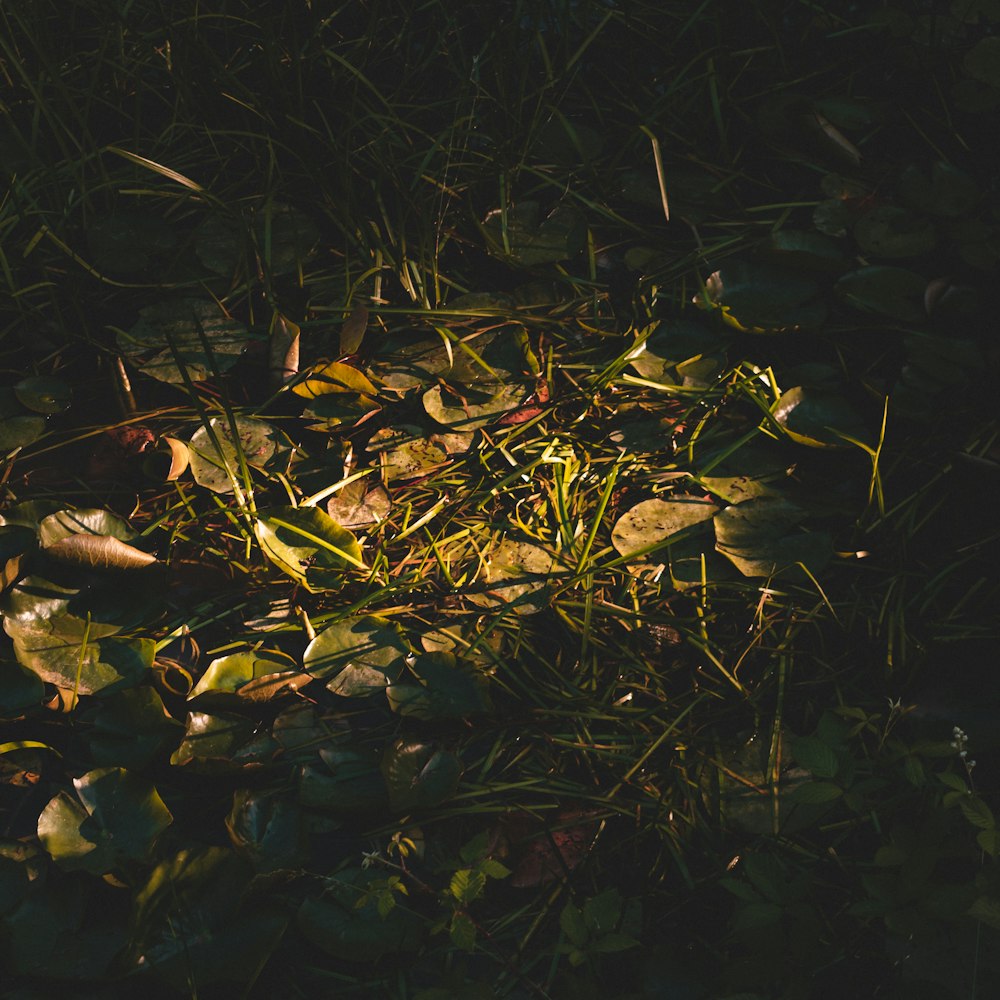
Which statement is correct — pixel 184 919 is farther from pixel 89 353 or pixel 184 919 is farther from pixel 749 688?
pixel 89 353

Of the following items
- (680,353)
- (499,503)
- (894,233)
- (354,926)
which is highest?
(894,233)

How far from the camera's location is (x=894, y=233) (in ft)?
4.50

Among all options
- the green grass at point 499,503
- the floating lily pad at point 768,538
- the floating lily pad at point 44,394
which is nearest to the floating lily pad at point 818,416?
the green grass at point 499,503

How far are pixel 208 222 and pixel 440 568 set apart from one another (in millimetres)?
723

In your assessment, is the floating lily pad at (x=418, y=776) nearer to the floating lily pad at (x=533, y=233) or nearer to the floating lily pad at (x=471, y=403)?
the floating lily pad at (x=471, y=403)

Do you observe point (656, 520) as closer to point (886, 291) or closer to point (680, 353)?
point (680, 353)

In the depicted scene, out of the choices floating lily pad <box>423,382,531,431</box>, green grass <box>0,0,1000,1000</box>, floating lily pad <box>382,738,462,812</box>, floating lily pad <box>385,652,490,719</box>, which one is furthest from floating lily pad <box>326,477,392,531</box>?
floating lily pad <box>382,738,462,812</box>

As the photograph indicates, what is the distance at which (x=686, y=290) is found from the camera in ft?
4.64

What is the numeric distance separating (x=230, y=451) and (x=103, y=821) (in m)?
0.52

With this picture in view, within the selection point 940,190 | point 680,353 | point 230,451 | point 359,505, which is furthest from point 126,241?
point 940,190

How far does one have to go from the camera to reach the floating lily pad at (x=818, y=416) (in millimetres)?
1241

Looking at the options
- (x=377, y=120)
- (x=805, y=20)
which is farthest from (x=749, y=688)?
(x=805, y=20)

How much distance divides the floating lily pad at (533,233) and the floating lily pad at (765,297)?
0.76 ft

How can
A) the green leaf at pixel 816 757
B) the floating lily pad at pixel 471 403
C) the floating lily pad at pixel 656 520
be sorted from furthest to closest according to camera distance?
the floating lily pad at pixel 471 403 < the floating lily pad at pixel 656 520 < the green leaf at pixel 816 757
